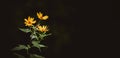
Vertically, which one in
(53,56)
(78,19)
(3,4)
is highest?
(3,4)

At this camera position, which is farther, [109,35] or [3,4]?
[109,35]

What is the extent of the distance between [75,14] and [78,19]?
95mm

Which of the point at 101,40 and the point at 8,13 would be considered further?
the point at 101,40

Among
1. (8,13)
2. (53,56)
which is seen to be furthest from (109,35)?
(8,13)

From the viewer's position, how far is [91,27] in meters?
4.77

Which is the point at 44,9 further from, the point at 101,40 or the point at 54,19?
the point at 101,40

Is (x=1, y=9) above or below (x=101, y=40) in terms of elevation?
above

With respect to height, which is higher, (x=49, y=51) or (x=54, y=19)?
(x=54, y=19)

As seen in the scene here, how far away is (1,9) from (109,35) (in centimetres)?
133

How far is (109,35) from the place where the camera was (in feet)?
15.7

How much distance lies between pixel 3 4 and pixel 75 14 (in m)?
0.84

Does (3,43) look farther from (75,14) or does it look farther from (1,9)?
(75,14)

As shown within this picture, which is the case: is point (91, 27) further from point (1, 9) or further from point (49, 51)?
point (1, 9)

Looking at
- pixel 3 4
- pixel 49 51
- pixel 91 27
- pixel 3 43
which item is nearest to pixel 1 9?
pixel 3 4
